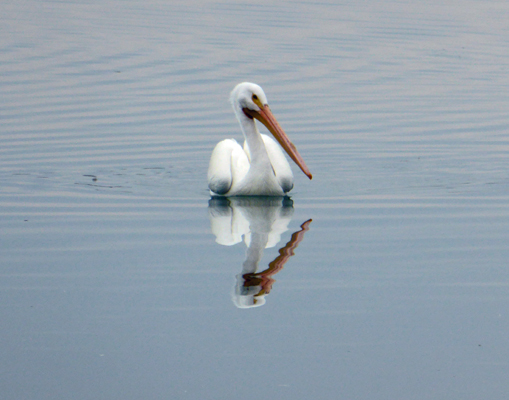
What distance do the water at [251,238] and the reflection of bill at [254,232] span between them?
23 millimetres

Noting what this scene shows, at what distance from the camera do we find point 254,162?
7.43 metres

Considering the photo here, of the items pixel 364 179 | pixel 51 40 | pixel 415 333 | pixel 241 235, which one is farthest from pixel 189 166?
pixel 51 40

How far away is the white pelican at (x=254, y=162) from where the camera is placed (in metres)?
7.39

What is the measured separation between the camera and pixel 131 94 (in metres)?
12.2

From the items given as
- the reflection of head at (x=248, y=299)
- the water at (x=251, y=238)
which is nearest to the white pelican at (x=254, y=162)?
the water at (x=251, y=238)

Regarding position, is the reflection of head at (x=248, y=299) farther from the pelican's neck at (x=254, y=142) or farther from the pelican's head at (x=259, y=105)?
the pelican's head at (x=259, y=105)

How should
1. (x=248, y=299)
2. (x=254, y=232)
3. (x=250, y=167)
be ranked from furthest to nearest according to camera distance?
(x=250, y=167) → (x=254, y=232) → (x=248, y=299)

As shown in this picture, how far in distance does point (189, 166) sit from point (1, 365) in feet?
15.1

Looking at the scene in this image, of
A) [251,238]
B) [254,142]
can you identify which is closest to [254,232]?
[251,238]

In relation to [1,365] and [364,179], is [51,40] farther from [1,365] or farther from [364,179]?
[1,365]

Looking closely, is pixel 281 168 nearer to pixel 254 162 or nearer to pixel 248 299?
pixel 254 162

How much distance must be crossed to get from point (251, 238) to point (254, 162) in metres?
1.42

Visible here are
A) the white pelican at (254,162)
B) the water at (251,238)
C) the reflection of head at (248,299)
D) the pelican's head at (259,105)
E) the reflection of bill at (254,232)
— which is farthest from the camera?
the pelican's head at (259,105)

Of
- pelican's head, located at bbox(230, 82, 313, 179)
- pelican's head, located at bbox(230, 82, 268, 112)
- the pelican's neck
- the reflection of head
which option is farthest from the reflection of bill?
pelican's head, located at bbox(230, 82, 268, 112)
